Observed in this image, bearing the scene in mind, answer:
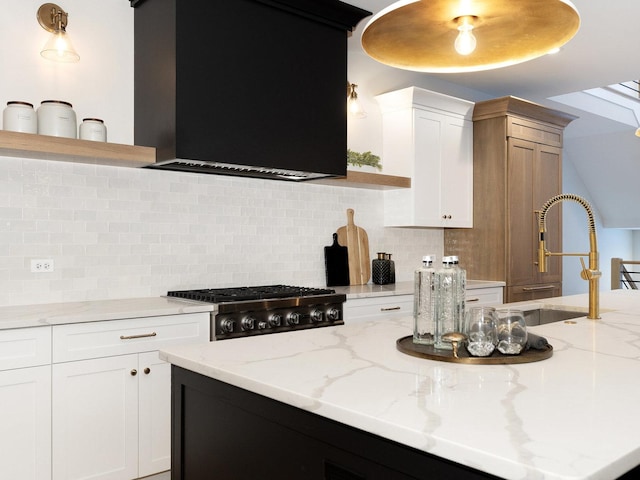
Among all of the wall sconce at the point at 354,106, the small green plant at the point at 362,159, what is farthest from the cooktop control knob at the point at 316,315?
the wall sconce at the point at 354,106

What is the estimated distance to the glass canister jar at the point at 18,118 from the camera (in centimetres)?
297

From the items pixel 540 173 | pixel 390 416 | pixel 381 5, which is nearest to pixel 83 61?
pixel 381 5

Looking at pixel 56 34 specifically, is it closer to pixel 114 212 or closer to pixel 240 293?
pixel 114 212

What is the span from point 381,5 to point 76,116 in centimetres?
216

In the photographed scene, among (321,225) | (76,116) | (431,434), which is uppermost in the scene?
(76,116)

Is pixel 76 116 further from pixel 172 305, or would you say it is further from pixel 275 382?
pixel 275 382

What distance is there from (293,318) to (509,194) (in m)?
2.68

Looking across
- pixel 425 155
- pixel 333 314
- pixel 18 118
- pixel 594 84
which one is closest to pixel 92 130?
pixel 18 118

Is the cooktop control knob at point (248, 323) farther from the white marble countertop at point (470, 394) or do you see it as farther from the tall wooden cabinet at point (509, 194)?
the tall wooden cabinet at point (509, 194)

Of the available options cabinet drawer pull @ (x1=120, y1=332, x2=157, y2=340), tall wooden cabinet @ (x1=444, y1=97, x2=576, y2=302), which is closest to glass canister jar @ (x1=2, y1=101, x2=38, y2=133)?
cabinet drawer pull @ (x1=120, y1=332, x2=157, y2=340)

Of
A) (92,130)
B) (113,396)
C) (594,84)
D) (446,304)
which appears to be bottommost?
→ (113,396)

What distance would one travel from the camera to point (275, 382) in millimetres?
1402

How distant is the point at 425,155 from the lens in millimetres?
5051

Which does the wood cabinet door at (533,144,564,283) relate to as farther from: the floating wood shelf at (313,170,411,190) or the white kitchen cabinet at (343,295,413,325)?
the white kitchen cabinet at (343,295,413,325)
